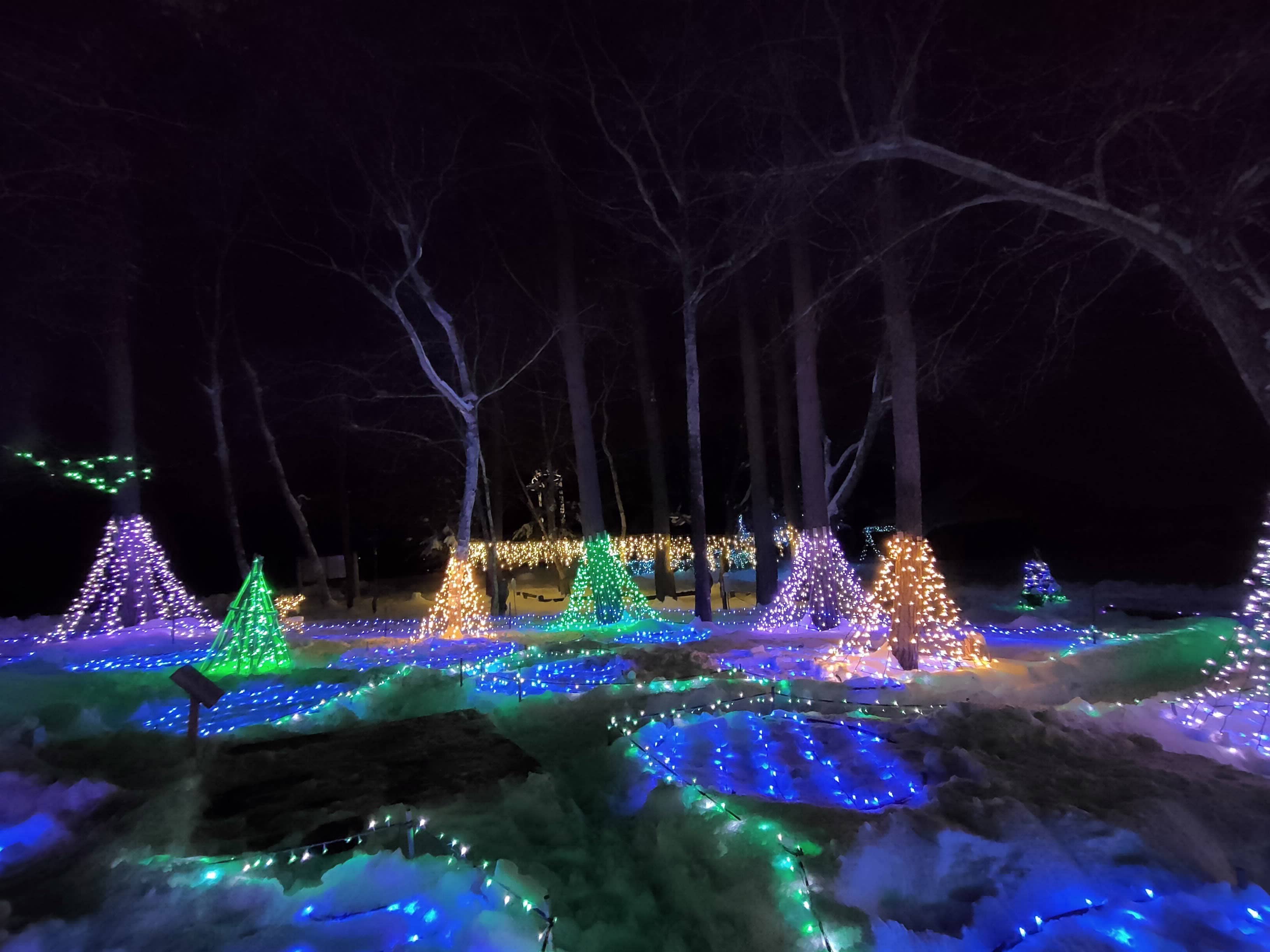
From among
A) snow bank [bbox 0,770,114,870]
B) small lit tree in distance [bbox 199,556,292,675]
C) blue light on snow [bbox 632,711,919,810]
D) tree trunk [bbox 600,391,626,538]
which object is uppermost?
tree trunk [bbox 600,391,626,538]

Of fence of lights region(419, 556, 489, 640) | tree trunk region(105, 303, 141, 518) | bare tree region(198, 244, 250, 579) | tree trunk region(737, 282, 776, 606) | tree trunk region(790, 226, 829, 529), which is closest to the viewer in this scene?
tree trunk region(790, 226, 829, 529)

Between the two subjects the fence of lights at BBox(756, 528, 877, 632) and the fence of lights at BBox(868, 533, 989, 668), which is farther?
the fence of lights at BBox(756, 528, 877, 632)

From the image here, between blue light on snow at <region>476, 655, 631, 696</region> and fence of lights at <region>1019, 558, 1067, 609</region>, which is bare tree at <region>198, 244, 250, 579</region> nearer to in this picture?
blue light on snow at <region>476, 655, 631, 696</region>

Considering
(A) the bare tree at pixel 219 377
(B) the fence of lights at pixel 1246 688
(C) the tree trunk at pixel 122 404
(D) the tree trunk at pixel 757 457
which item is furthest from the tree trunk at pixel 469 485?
(B) the fence of lights at pixel 1246 688

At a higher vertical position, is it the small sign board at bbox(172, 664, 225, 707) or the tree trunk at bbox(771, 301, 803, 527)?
the tree trunk at bbox(771, 301, 803, 527)

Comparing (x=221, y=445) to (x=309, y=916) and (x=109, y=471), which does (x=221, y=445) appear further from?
(x=309, y=916)

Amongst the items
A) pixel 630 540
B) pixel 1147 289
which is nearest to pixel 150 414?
pixel 630 540

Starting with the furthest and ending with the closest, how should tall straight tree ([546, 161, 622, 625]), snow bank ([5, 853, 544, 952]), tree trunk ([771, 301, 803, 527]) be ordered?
tree trunk ([771, 301, 803, 527])
tall straight tree ([546, 161, 622, 625])
snow bank ([5, 853, 544, 952])

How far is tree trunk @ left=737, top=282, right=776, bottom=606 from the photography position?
16969mm

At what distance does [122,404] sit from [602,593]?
10.7 meters

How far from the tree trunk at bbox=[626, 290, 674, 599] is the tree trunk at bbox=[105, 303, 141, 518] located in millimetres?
11480

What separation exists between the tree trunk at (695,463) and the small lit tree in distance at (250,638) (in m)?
7.73

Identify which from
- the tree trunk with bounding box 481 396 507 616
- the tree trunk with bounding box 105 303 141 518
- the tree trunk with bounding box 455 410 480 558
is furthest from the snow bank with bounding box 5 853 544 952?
the tree trunk with bounding box 481 396 507 616

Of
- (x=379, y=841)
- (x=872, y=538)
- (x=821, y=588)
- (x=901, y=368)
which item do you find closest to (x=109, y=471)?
(x=821, y=588)
